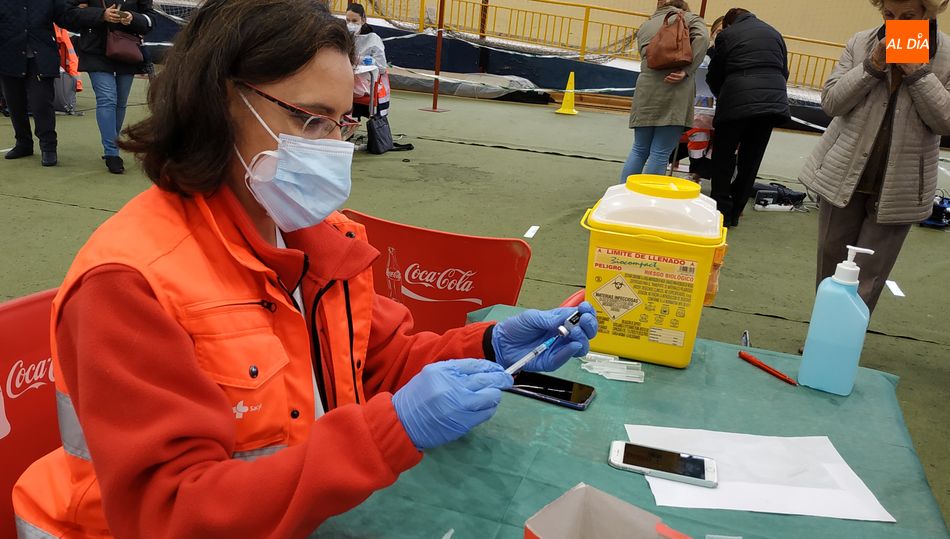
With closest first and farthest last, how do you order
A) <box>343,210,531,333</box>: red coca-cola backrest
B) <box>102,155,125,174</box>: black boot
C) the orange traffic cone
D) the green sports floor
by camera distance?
<box>343,210,531,333</box>: red coca-cola backrest → the green sports floor → <box>102,155,125,174</box>: black boot → the orange traffic cone

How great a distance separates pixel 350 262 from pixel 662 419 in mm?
692

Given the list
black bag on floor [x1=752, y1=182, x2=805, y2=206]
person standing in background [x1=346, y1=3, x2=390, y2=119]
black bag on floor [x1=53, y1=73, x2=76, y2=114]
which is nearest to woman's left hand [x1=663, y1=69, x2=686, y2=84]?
black bag on floor [x1=752, y1=182, x2=805, y2=206]

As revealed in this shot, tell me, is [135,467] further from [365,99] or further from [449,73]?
[449,73]

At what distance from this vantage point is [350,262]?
4.17 feet

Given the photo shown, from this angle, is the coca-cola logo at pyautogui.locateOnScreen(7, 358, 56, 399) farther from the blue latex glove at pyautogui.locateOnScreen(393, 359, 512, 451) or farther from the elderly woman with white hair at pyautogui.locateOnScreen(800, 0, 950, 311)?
the elderly woman with white hair at pyautogui.locateOnScreen(800, 0, 950, 311)

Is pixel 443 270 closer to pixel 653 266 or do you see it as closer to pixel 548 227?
pixel 653 266

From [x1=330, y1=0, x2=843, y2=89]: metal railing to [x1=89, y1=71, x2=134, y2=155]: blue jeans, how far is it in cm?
892

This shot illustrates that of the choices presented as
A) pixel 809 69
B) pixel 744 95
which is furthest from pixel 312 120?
pixel 809 69

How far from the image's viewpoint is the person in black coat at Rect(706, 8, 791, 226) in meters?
5.09

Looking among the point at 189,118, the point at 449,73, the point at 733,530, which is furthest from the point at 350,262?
the point at 449,73

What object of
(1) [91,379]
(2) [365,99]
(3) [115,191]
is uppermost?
(1) [91,379]

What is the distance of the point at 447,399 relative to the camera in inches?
38.5

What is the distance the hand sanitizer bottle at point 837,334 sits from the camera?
4.81 ft

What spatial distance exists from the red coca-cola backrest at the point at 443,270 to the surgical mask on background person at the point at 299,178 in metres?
0.90
